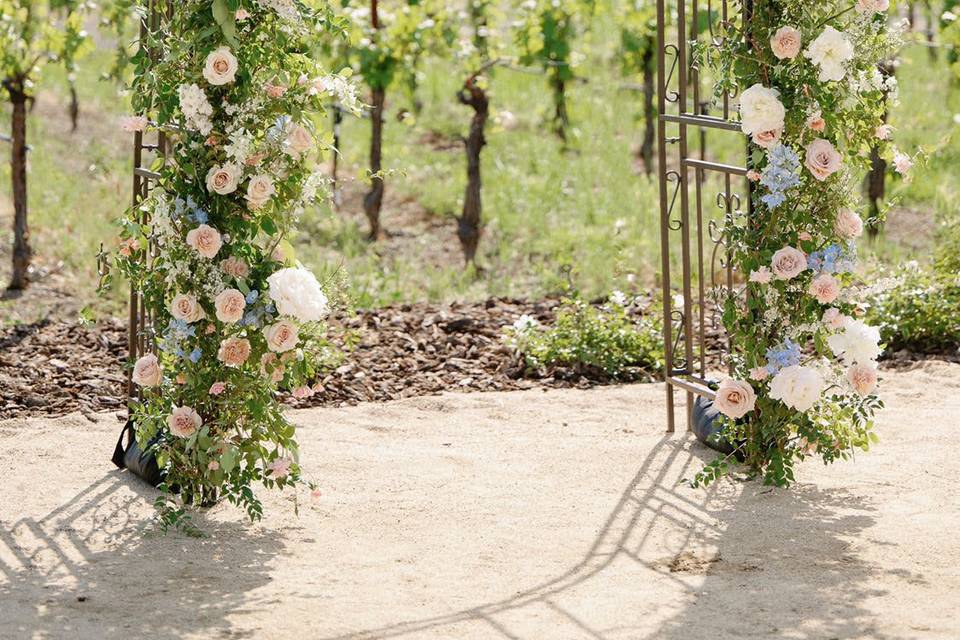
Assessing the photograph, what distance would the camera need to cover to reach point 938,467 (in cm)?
547

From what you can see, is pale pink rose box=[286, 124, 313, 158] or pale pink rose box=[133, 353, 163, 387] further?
pale pink rose box=[133, 353, 163, 387]

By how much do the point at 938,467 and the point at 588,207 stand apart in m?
5.03

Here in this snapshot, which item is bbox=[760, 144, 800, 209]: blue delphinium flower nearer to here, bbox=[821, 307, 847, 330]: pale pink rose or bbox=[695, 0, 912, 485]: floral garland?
bbox=[695, 0, 912, 485]: floral garland

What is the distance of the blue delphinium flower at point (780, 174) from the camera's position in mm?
4949

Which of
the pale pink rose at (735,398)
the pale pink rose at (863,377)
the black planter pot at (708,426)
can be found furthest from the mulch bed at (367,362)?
the pale pink rose at (863,377)

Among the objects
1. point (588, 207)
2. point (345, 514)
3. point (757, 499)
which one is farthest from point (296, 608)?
point (588, 207)

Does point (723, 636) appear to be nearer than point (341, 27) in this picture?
Yes

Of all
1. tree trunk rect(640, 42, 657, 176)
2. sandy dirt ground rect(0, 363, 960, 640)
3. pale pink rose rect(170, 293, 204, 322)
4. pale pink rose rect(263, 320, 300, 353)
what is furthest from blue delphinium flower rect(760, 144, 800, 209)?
tree trunk rect(640, 42, 657, 176)

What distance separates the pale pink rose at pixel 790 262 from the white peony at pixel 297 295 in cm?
161

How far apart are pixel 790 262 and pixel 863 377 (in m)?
0.49

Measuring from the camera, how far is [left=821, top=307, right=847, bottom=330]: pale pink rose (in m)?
5.04

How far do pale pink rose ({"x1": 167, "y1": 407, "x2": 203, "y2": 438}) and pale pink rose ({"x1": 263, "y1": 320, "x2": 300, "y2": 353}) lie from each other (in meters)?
0.39

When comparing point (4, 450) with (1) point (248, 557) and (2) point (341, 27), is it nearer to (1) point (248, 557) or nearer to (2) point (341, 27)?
(1) point (248, 557)

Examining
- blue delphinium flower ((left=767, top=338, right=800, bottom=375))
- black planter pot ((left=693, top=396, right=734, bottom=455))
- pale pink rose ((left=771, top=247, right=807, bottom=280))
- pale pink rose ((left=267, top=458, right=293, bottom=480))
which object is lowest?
pale pink rose ((left=267, top=458, right=293, bottom=480))
